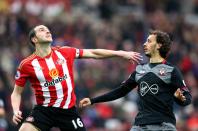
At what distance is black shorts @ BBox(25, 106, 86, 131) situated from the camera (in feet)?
42.0

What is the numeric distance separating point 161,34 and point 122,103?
8917 mm

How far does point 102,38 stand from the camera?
22.7 meters

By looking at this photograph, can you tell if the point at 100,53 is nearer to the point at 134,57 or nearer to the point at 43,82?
the point at 134,57

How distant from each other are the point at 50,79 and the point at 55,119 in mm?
584

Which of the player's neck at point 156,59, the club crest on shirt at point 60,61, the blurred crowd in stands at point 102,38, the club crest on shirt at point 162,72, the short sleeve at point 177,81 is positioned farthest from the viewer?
the blurred crowd in stands at point 102,38

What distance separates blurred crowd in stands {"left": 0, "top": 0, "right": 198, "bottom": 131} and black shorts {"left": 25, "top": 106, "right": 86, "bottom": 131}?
15.9 feet

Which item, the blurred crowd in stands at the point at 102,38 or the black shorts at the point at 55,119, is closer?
the black shorts at the point at 55,119

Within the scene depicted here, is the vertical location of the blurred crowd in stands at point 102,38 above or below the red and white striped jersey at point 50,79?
below

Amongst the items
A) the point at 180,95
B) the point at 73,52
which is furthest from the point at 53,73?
the point at 180,95

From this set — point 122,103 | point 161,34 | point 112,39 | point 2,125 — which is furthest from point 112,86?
point 161,34

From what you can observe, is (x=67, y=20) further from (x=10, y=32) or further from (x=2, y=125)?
(x=2, y=125)

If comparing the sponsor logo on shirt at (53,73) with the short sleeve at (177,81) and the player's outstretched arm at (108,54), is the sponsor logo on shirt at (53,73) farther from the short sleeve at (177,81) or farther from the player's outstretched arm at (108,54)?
the short sleeve at (177,81)

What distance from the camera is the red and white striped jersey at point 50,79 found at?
1287cm

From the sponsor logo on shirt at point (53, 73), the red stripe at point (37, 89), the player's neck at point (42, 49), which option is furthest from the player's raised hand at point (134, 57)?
Result: the red stripe at point (37, 89)
